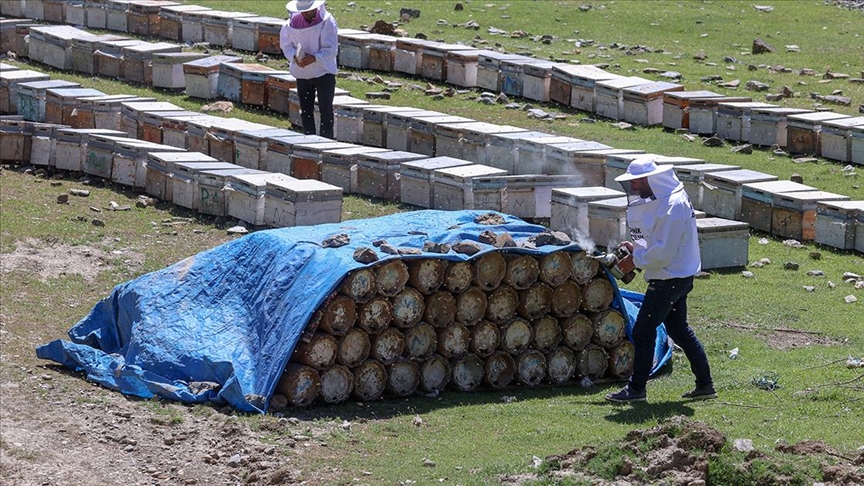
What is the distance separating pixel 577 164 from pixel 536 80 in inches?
254

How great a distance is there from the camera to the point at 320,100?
70.8ft

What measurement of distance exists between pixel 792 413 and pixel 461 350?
3036 millimetres

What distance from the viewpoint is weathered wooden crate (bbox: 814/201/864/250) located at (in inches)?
680

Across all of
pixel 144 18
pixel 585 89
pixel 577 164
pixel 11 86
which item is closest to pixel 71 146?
pixel 11 86

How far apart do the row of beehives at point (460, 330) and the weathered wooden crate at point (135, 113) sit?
10885mm

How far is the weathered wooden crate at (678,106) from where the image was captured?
2306 centimetres

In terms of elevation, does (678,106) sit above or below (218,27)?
below

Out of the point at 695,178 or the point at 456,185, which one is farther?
the point at 695,178

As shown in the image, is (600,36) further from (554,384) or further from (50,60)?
(554,384)

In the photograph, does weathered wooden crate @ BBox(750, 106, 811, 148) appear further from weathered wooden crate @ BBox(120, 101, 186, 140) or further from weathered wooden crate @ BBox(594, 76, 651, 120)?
weathered wooden crate @ BBox(120, 101, 186, 140)

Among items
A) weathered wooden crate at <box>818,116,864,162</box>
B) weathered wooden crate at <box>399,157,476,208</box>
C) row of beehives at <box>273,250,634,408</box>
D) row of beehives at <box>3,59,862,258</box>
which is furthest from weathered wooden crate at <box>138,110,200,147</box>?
Answer: row of beehives at <box>273,250,634,408</box>

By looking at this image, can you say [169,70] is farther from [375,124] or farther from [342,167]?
[342,167]

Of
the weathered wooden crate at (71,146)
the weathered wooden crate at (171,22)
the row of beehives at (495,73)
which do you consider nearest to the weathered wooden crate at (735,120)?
the row of beehives at (495,73)


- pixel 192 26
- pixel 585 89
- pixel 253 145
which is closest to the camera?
pixel 253 145
